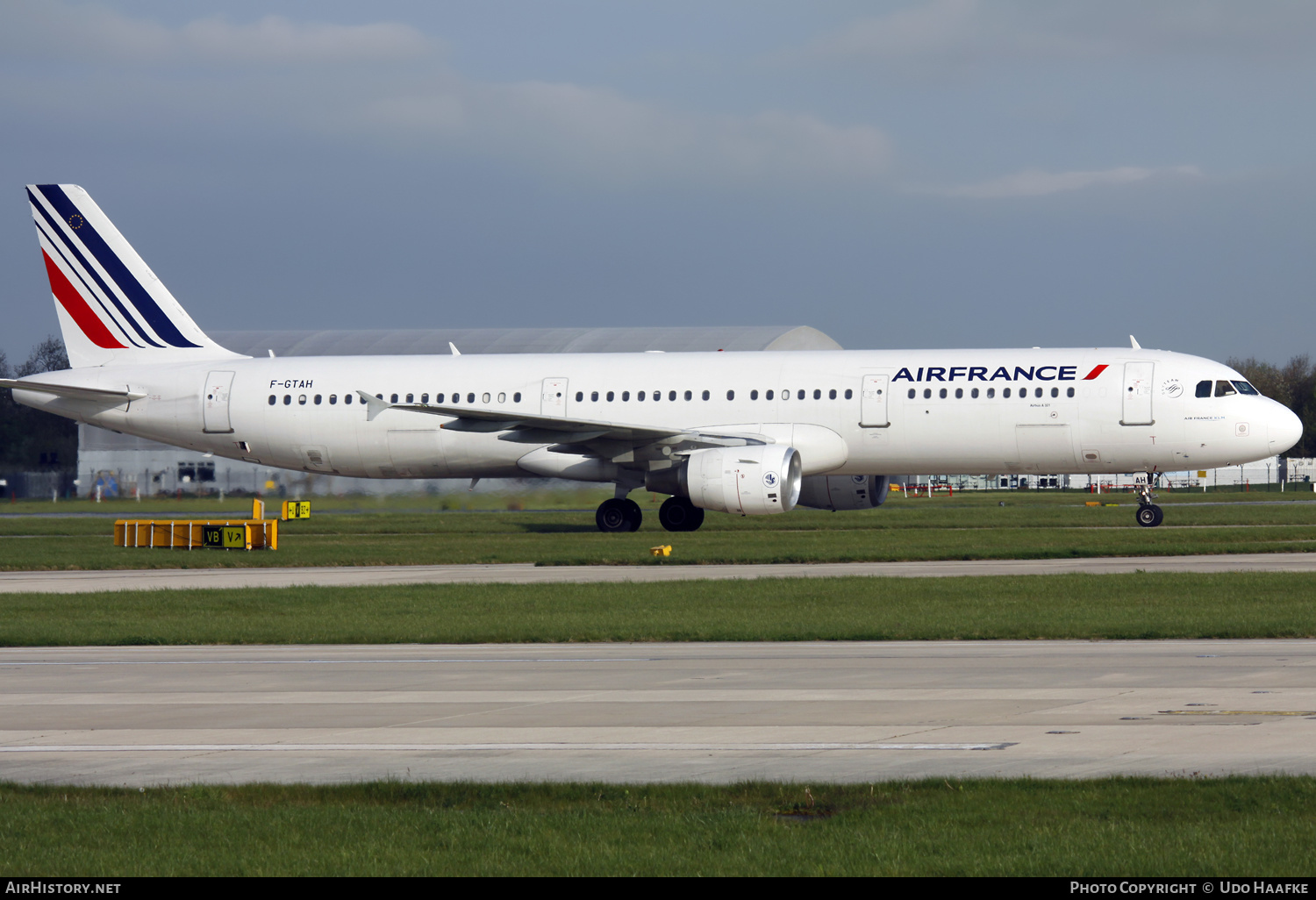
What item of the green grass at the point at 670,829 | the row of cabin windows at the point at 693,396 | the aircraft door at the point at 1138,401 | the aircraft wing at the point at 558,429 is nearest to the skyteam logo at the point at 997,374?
the aircraft door at the point at 1138,401

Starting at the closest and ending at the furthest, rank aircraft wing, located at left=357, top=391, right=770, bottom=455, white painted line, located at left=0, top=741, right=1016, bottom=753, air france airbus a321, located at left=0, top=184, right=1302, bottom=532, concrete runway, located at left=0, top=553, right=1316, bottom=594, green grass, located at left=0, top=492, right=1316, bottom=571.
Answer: white painted line, located at left=0, top=741, right=1016, bottom=753 → concrete runway, located at left=0, top=553, right=1316, bottom=594 → green grass, located at left=0, top=492, right=1316, bottom=571 → air france airbus a321, located at left=0, top=184, right=1302, bottom=532 → aircraft wing, located at left=357, top=391, right=770, bottom=455

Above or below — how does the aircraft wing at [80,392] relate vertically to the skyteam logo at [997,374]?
below

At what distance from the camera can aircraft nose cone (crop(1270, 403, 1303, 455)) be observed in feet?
108

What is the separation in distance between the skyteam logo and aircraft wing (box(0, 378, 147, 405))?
65.4 ft

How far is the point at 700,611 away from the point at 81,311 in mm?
27090

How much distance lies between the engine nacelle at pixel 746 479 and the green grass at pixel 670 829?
23.0 m

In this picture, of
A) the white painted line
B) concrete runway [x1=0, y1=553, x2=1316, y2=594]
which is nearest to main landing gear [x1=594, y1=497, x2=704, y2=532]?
concrete runway [x1=0, y1=553, x2=1316, y2=594]

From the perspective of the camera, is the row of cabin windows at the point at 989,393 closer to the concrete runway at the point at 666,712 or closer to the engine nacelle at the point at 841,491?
the engine nacelle at the point at 841,491

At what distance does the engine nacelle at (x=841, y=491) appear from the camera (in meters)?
37.1

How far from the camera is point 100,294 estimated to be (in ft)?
130

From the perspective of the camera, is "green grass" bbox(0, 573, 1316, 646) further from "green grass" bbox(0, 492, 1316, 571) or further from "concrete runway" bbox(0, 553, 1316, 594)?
"green grass" bbox(0, 492, 1316, 571)

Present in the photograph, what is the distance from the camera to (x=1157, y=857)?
21.8 ft

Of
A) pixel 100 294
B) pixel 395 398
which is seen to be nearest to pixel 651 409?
pixel 395 398
